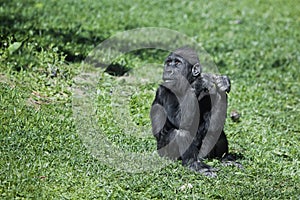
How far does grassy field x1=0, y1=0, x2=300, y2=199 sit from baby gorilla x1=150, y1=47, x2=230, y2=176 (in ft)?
0.78

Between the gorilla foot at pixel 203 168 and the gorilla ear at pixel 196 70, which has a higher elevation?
the gorilla ear at pixel 196 70

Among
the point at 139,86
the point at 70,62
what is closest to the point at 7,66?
the point at 70,62

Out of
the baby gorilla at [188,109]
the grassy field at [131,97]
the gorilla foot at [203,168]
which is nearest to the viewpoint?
the grassy field at [131,97]

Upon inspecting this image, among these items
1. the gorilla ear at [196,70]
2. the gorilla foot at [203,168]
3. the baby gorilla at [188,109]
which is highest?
the gorilla ear at [196,70]

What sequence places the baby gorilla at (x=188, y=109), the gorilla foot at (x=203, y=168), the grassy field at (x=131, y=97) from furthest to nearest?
the baby gorilla at (x=188, y=109) < the gorilla foot at (x=203, y=168) < the grassy field at (x=131, y=97)

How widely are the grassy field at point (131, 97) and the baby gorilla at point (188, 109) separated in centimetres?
24

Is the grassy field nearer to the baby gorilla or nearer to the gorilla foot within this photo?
the gorilla foot

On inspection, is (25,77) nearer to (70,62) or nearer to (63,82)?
(63,82)

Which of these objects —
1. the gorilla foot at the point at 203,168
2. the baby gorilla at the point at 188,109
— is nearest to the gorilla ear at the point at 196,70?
the baby gorilla at the point at 188,109

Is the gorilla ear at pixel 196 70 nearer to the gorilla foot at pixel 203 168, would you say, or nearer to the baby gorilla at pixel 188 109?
the baby gorilla at pixel 188 109

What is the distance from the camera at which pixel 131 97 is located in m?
8.19

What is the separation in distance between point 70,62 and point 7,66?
109 cm

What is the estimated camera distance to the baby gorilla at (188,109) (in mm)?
6254

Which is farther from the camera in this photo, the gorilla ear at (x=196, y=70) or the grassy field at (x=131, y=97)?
the gorilla ear at (x=196, y=70)
